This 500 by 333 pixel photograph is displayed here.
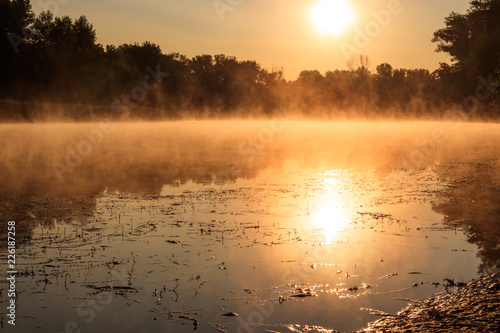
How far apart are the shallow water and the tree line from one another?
181ft

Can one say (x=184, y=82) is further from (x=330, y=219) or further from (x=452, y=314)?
(x=452, y=314)

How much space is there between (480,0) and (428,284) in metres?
99.8

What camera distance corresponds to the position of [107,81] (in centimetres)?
9856

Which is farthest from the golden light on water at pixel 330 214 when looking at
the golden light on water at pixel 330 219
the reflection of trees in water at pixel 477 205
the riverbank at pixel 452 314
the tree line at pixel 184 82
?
the tree line at pixel 184 82

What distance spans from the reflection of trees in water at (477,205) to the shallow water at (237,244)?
2.4 inches

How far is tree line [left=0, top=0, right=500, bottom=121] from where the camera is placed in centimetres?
8769

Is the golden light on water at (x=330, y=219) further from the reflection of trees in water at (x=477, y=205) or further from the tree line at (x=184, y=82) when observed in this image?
the tree line at (x=184, y=82)

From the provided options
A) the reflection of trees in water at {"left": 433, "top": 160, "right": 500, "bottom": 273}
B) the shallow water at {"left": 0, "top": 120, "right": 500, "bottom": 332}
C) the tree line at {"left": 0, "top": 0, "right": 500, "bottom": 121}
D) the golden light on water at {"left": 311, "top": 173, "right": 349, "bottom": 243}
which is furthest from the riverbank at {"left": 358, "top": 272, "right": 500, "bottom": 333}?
the tree line at {"left": 0, "top": 0, "right": 500, "bottom": 121}

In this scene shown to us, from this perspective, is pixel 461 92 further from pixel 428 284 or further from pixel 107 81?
pixel 428 284

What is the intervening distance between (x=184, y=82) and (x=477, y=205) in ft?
360

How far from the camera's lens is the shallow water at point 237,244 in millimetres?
8734

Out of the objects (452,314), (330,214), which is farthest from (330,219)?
(452,314)

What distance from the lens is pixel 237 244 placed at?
41.8 ft

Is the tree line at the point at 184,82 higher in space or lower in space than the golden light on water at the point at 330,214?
higher
